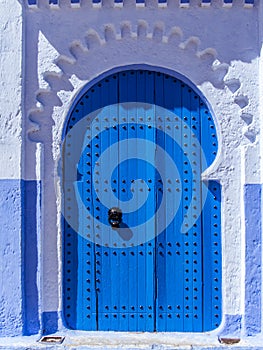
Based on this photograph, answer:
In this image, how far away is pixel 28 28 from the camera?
426 centimetres

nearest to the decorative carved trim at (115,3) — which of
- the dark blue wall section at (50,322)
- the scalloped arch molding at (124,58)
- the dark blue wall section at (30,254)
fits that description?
the scalloped arch molding at (124,58)

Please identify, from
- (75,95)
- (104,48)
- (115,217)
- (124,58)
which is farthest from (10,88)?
(115,217)

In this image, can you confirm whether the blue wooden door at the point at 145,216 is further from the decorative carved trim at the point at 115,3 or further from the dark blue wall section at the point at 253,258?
the decorative carved trim at the point at 115,3

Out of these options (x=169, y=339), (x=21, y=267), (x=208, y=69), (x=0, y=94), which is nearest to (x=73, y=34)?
(x=0, y=94)

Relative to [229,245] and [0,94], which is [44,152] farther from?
[229,245]

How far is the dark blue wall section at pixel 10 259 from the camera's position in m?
4.10

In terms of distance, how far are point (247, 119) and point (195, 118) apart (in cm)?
39

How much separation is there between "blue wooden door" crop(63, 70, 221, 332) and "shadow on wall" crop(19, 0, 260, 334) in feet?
0.48

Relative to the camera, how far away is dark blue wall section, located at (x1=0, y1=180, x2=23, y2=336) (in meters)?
4.10

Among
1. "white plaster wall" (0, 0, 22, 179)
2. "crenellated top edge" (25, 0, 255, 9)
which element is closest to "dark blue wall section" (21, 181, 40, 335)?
"white plaster wall" (0, 0, 22, 179)

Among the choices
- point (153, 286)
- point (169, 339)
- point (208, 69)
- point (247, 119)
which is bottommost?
point (169, 339)

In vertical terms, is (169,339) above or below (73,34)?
below

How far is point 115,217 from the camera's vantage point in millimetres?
4230

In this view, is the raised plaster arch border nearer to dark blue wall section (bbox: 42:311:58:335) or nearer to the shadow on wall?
the shadow on wall
